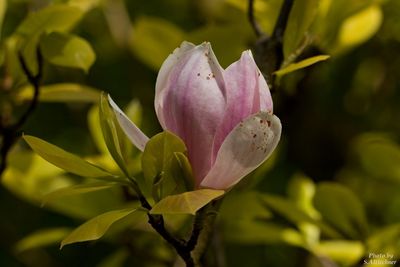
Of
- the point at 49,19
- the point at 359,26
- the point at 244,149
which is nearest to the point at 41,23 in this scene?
the point at 49,19

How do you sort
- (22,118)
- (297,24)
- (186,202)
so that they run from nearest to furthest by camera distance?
(186,202) < (297,24) < (22,118)

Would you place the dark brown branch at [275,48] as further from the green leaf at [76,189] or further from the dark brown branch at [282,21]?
the green leaf at [76,189]

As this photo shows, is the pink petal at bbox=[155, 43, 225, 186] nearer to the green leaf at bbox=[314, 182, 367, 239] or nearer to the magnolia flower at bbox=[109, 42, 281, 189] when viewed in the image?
the magnolia flower at bbox=[109, 42, 281, 189]

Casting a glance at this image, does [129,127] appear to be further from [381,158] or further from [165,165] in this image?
[381,158]

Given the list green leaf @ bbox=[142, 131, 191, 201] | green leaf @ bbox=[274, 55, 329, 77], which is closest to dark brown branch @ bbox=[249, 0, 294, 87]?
green leaf @ bbox=[274, 55, 329, 77]

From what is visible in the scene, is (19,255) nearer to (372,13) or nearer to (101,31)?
(101,31)

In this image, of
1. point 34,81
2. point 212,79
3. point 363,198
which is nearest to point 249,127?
point 212,79

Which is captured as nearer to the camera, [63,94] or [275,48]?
[275,48]
